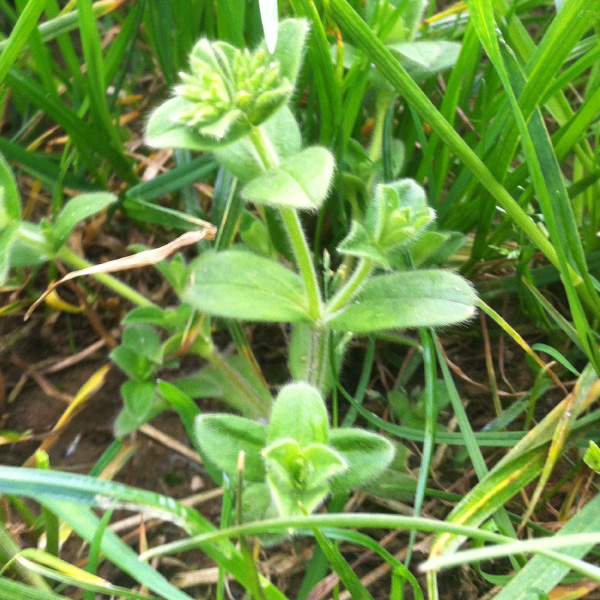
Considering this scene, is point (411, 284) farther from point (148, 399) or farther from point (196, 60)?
point (148, 399)

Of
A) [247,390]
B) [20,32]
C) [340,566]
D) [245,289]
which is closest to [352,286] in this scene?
[245,289]

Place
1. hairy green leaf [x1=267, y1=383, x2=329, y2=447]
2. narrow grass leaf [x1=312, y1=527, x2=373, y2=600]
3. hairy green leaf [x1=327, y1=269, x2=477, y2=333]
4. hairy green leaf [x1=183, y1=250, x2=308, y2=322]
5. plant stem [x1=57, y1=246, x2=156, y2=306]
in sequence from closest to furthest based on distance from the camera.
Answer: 1. narrow grass leaf [x1=312, y1=527, x2=373, y2=600]
2. hairy green leaf [x1=267, y1=383, x2=329, y2=447]
3. hairy green leaf [x1=327, y1=269, x2=477, y2=333]
4. hairy green leaf [x1=183, y1=250, x2=308, y2=322]
5. plant stem [x1=57, y1=246, x2=156, y2=306]

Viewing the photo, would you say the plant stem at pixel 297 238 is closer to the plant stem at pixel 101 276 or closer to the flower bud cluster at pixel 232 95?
the flower bud cluster at pixel 232 95

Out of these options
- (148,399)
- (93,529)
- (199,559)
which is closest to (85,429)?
(148,399)

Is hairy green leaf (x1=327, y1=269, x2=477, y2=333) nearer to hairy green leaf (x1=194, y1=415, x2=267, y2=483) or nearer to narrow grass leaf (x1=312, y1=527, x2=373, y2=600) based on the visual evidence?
hairy green leaf (x1=194, y1=415, x2=267, y2=483)

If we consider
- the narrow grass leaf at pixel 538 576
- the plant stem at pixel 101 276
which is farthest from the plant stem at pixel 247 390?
the narrow grass leaf at pixel 538 576

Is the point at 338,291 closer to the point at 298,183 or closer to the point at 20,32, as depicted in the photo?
the point at 298,183

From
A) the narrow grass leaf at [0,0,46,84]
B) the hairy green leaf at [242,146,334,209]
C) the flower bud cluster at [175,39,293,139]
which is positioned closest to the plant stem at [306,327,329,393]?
the hairy green leaf at [242,146,334,209]
